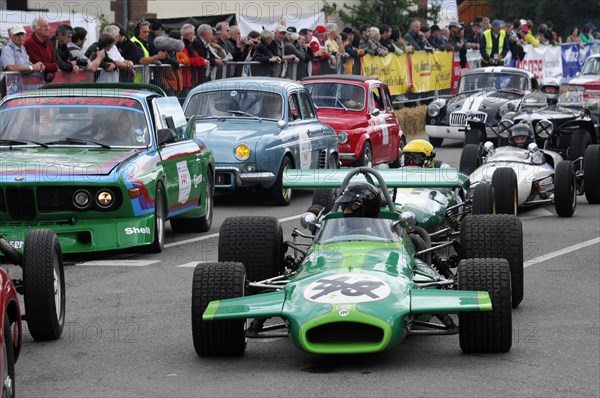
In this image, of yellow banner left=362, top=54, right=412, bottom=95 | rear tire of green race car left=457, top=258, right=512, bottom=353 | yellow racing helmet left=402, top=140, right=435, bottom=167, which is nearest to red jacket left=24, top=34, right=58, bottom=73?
yellow racing helmet left=402, top=140, right=435, bottom=167

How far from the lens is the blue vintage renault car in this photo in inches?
706

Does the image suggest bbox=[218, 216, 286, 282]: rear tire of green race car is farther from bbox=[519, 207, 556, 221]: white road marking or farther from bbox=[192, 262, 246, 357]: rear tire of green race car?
bbox=[519, 207, 556, 221]: white road marking

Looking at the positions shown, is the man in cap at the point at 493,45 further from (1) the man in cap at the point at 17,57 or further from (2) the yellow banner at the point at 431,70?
(1) the man in cap at the point at 17,57

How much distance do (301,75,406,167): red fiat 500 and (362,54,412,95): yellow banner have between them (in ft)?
22.1

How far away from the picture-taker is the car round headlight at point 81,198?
12.7m

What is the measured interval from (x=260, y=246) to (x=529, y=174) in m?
7.99

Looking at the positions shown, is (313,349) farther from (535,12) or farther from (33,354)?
(535,12)

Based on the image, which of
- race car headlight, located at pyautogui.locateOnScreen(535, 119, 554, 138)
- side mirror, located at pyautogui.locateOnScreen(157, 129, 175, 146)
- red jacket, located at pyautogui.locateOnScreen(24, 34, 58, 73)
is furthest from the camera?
race car headlight, located at pyautogui.locateOnScreen(535, 119, 554, 138)

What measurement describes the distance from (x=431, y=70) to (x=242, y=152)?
16.8 meters

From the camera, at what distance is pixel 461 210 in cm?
1398

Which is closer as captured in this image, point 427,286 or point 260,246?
point 427,286

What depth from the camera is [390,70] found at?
31.2 meters

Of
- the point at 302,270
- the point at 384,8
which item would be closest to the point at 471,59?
the point at 384,8

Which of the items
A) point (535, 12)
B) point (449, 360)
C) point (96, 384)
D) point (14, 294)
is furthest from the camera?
point (535, 12)
